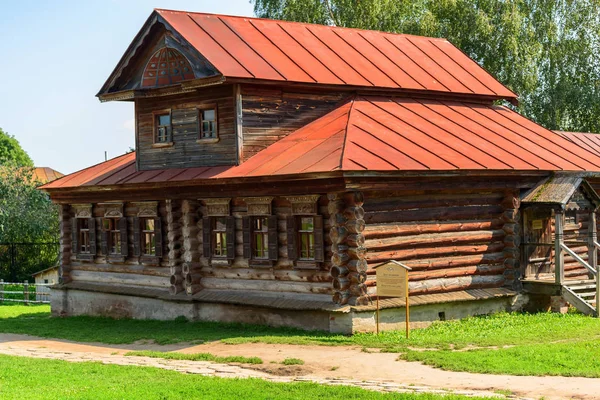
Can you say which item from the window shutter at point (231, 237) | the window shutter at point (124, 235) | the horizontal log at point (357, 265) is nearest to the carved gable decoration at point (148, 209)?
the window shutter at point (124, 235)

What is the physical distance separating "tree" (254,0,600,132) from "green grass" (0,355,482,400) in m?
30.9

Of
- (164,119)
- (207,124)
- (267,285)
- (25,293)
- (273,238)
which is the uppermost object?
(164,119)

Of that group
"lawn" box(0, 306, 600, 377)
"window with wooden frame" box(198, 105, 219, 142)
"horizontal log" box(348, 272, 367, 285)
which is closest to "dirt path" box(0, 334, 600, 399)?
"lawn" box(0, 306, 600, 377)

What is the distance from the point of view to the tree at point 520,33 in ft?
151

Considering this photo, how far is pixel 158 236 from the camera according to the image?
27156mm

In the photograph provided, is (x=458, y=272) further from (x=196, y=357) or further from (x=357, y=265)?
(x=196, y=357)

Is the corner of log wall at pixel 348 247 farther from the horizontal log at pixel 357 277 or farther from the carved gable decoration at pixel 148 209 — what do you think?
the carved gable decoration at pixel 148 209

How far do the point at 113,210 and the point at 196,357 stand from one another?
423 inches

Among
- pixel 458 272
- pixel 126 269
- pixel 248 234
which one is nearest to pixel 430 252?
pixel 458 272

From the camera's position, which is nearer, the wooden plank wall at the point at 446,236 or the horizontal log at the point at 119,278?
the wooden plank wall at the point at 446,236

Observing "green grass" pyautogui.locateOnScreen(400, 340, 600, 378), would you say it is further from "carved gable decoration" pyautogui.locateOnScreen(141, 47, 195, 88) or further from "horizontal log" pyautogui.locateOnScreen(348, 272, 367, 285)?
"carved gable decoration" pyautogui.locateOnScreen(141, 47, 195, 88)

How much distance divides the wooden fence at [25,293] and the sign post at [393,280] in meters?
20.4

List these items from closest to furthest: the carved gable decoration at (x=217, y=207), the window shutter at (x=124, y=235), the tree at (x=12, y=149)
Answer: the carved gable decoration at (x=217, y=207), the window shutter at (x=124, y=235), the tree at (x=12, y=149)

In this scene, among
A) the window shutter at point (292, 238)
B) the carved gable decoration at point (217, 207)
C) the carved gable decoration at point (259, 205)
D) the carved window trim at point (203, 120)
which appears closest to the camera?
the window shutter at point (292, 238)
